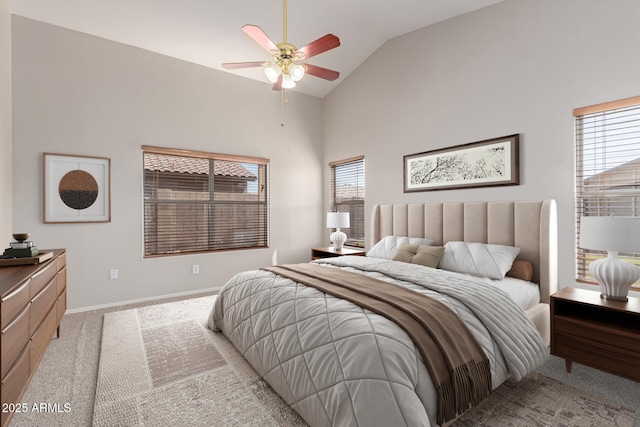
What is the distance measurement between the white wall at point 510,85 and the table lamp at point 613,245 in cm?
64

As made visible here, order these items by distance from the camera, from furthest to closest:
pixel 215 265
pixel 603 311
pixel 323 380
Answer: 1. pixel 215 265
2. pixel 603 311
3. pixel 323 380

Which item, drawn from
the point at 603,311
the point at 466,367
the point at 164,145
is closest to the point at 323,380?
the point at 466,367

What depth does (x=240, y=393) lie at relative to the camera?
190 cm

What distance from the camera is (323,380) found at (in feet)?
4.90

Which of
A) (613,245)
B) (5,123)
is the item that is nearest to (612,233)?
(613,245)

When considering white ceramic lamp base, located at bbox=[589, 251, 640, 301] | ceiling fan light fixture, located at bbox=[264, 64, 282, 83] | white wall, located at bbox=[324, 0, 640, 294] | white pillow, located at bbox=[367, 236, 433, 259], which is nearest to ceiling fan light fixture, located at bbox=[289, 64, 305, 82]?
ceiling fan light fixture, located at bbox=[264, 64, 282, 83]

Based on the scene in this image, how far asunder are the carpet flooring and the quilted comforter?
157 millimetres

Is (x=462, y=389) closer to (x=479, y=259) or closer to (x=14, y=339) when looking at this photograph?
(x=479, y=259)

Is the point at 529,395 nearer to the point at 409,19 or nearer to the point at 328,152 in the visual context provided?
the point at 409,19

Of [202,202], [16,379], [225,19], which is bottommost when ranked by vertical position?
[16,379]

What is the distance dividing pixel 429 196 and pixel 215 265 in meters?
3.12

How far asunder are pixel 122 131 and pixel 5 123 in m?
1.01

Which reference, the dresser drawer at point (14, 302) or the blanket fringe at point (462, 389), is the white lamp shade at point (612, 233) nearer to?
the blanket fringe at point (462, 389)

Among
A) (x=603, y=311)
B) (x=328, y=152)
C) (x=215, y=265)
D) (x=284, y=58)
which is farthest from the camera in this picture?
(x=328, y=152)
